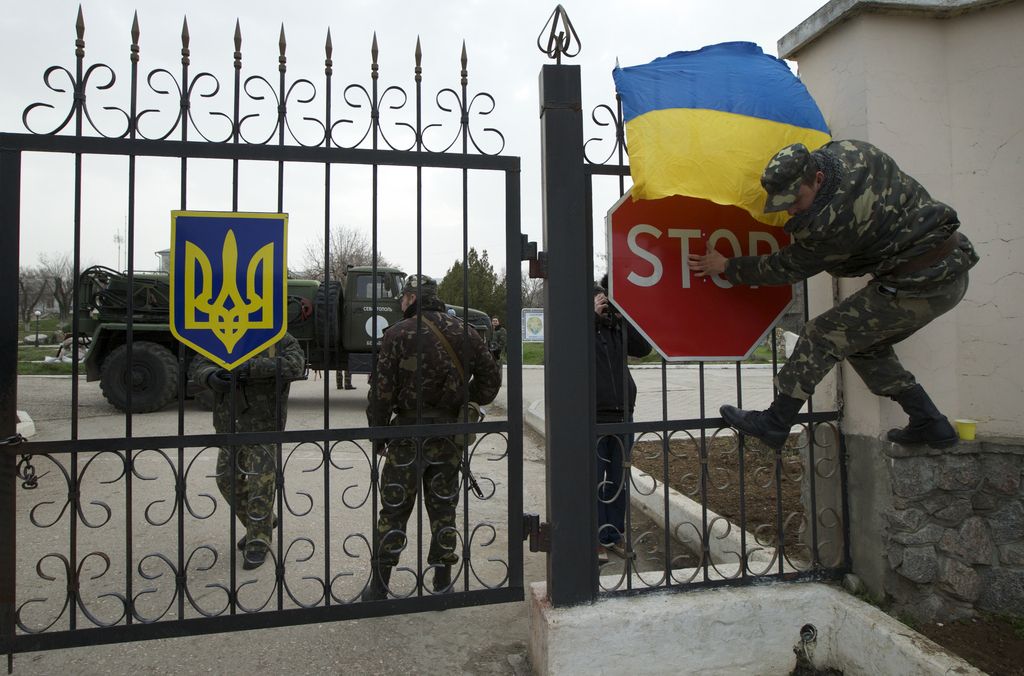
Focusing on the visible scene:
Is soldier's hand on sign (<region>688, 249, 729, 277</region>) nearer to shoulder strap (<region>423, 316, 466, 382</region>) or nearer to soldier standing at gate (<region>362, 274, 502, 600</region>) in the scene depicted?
soldier standing at gate (<region>362, 274, 502, 600</region>)

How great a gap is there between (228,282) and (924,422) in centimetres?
279

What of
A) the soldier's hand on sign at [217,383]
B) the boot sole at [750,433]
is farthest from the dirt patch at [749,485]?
the soldier's hand on sign at [217,383]

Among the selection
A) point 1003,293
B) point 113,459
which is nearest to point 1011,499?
point 1003,293

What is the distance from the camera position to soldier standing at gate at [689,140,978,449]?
2.21 meters

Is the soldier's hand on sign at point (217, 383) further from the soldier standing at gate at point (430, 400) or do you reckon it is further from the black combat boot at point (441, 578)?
the black combat boot at point (441, 578)

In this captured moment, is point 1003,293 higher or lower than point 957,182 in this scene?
lower

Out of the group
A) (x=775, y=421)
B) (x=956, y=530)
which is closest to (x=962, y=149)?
(x=775, y=421)

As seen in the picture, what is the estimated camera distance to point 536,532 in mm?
2576

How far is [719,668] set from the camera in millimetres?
2564

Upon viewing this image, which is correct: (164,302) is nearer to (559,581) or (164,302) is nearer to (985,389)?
(559,581)

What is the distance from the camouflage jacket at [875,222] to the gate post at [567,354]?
2.75 feet

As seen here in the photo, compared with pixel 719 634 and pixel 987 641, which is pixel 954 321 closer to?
pixel 987 641

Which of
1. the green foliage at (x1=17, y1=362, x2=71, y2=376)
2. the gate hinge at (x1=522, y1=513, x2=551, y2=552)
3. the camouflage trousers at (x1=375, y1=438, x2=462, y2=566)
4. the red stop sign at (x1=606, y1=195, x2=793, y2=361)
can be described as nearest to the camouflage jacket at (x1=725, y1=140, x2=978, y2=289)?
the red stop sign at (x1=606, y1=195, x2=793, y2=361)

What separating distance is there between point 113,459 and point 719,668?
6.49 metres
